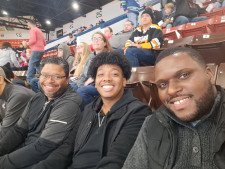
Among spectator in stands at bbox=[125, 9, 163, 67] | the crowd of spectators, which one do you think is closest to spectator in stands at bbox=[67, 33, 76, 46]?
spectator in stands at bbox=[125, 9, 163, 67]

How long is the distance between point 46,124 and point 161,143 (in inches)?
50.8

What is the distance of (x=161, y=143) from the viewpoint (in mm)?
1328

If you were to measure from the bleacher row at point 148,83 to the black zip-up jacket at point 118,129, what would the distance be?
0.82 metres

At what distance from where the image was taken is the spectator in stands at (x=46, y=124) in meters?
2.21

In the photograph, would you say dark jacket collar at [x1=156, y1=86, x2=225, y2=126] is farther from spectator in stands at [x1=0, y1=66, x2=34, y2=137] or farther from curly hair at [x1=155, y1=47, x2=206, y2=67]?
spectator in stands at [x1=0, y1=66, x2=34, y2=137]

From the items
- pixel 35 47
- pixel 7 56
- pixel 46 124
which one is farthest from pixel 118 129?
pixel 7 56

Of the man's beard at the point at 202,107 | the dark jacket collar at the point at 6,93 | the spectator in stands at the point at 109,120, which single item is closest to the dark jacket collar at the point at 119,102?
the spectator in stands at the point at 109,120

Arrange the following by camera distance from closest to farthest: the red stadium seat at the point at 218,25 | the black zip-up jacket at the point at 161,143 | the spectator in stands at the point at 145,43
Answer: the black zip-up jacket at the point at 161,143
the spectator in stands at the point at 145,43
the red stadium seat at the point at 218,25

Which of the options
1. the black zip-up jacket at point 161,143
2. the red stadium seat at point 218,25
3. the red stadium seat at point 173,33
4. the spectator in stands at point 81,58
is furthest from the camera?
the red stadium seat at point 173,33

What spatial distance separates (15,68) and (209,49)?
6187mm

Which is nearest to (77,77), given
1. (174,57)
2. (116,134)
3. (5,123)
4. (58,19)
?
(5,123)

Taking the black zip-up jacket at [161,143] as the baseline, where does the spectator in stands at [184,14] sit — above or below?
above

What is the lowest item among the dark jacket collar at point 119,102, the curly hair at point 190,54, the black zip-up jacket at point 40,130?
the black zip-up jacket at point 40,130

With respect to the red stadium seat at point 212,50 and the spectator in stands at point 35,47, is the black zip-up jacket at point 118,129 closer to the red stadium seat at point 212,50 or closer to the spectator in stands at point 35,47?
the red stadium seat at point 212,50
